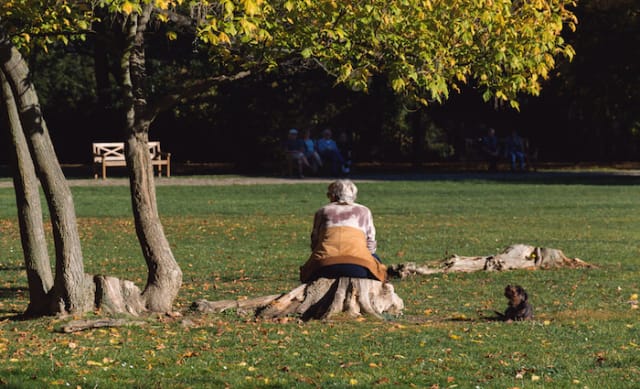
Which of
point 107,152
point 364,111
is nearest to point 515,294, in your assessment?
point 107,152

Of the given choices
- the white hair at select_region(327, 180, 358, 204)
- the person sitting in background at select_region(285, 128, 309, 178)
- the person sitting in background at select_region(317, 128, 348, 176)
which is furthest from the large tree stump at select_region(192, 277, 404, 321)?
the person sitting in background at select_region(317, 128, 348, 176)

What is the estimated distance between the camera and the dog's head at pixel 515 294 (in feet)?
33.4

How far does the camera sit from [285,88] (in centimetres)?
4625

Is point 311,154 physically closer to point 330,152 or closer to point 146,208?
point 330,152

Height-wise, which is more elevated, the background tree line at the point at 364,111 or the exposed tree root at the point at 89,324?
the background tree line at the point at 364,111

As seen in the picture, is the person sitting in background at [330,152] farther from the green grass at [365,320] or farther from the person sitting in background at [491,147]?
the green grass at [365,320]

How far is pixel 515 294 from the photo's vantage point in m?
10.3

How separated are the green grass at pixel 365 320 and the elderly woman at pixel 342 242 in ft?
2.04

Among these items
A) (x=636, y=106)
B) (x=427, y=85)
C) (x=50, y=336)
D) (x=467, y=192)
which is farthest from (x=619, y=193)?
(x=50, y=336)

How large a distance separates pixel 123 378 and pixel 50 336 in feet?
7.44

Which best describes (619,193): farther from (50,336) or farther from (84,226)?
(50,336)

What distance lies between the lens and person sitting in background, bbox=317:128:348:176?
42.8 meters

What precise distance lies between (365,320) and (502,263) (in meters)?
5.24

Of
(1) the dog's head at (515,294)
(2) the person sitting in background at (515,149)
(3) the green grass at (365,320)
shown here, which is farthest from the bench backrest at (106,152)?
(1) the dog's head at (515,294)
